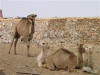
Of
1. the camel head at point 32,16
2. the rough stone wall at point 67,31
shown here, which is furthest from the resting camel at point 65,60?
the rough stone wall at point 67,31

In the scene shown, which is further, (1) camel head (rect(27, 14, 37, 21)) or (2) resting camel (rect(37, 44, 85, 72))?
(1) camel head (rect(27, 14, 37, 21))

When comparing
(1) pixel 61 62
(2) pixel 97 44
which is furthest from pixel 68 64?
(2) pixel 97 44

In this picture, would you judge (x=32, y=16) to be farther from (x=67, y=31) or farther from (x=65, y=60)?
(x=67, y=31)

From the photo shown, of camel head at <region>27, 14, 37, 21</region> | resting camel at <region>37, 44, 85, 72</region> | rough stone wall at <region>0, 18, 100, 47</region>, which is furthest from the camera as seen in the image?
rough stone wall at <region>0, 18, 100, 47</region>

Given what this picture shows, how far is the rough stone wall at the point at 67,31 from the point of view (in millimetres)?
14711

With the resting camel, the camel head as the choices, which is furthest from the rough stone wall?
the resting camel

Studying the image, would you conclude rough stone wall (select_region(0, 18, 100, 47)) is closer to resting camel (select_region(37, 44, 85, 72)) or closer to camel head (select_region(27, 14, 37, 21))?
camel head (select_region(27, 14, 37, 21))

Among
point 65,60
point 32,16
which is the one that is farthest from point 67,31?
point 65,60

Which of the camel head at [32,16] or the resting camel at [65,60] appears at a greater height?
the camel head at [32,16]

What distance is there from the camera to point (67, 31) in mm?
15523

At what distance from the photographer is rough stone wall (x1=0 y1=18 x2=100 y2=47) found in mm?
14711

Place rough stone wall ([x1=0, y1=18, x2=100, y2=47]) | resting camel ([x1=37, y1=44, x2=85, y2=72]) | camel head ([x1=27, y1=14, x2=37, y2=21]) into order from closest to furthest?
resting camel ([x1=37, y1=44, x2=85, y2=72]) → camel head ([x1=27, y1=14, x2=37, y2=21]) → rough stone wall ([x1=0, y1=18, x2=100, y2=47])

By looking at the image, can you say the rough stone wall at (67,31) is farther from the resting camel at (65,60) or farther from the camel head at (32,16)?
the resting camel at (65,60)

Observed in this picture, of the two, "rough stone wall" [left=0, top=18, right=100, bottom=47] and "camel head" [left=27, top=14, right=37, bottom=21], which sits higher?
"camel head" [left=27, top=14, right=37, bottom=21]
